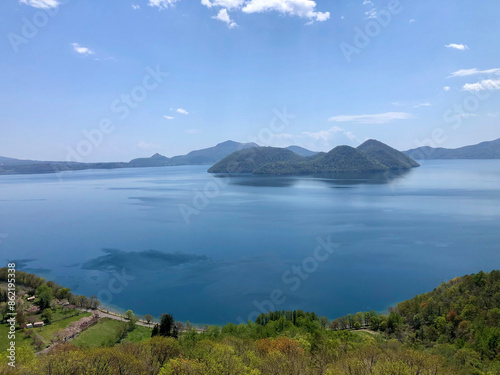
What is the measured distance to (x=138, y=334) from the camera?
24.8 m

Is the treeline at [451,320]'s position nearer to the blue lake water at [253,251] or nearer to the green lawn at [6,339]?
the blue lake water at [253,251]

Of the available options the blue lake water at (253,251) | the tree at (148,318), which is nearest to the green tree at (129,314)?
the tree at (148,318)

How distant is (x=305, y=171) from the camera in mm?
190625

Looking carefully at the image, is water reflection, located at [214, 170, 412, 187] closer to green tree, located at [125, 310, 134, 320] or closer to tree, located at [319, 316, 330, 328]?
tree, located at [319, 316, 330, 328]

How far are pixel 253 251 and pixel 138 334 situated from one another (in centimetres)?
2161

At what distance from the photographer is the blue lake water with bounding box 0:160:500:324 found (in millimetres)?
31797

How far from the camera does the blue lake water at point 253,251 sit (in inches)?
1252

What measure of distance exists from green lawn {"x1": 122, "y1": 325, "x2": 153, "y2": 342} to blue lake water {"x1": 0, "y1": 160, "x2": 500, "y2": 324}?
3.85 m

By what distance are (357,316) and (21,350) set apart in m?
23.8

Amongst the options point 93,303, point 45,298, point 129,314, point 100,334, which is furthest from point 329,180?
point 100,334

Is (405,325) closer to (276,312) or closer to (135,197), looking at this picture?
(276,312)

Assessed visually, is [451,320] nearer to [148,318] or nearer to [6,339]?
[148,318]

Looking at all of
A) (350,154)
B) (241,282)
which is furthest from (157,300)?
(350,154)

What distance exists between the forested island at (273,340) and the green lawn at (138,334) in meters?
0.15
